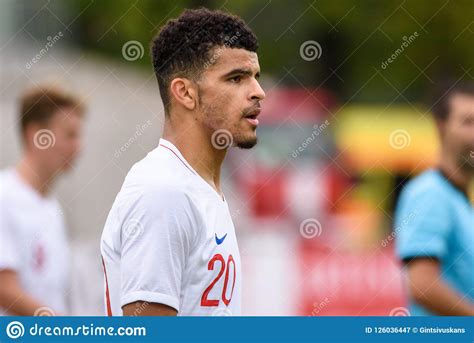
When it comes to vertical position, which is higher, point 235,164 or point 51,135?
point 235,164

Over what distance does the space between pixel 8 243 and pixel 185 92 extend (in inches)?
96.6

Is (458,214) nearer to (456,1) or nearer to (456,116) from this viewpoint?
(456,116)

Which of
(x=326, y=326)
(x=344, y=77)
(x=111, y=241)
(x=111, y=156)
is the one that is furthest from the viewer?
(x=344, y=77)

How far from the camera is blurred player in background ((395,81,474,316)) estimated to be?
20.1ft

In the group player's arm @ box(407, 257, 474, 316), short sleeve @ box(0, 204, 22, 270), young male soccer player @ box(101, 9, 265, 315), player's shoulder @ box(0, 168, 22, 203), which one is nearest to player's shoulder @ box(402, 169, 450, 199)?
player's arm @ box(407, 257, 474, 316)

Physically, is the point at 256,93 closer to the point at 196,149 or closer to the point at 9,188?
the point at 196,149

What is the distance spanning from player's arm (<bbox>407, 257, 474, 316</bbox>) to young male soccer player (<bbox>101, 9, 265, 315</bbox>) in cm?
155

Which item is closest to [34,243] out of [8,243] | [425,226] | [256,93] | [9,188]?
[8,243]

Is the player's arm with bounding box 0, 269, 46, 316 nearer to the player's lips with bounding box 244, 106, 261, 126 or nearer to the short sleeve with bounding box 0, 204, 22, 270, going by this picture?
the short sleeve with bounding box 0, 204, 22, 270

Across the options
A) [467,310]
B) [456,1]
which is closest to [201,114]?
[467,310]

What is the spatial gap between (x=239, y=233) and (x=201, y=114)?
7.08 metres

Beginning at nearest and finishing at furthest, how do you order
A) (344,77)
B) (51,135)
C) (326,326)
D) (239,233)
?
1. (326,326)
2. (51,135)
3. (239,233)
4. (344,77)

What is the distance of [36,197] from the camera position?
7445 millimetres

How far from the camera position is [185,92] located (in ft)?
16.3
